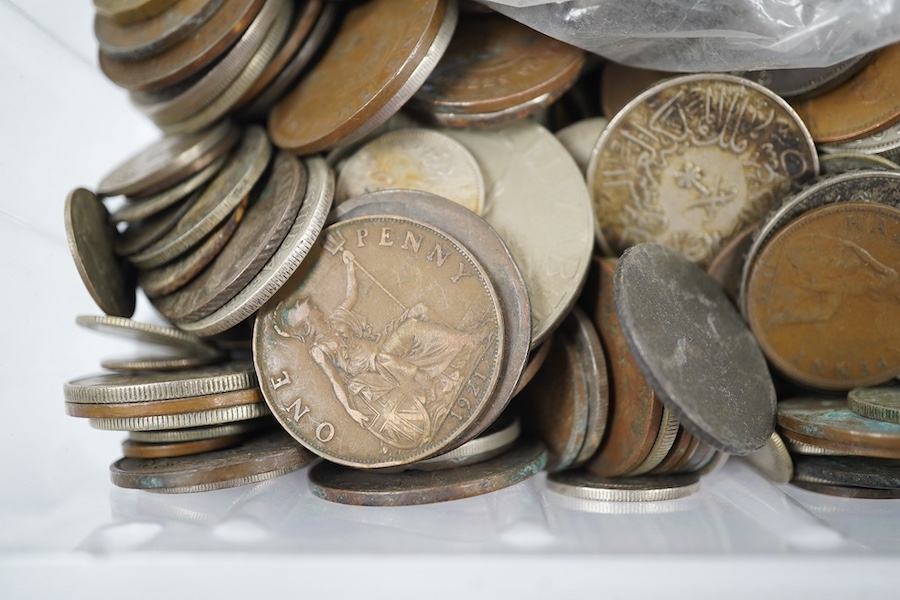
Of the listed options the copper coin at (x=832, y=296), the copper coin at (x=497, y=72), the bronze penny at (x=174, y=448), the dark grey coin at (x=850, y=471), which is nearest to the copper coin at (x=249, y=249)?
the bronze penny at (x=174, y=448)

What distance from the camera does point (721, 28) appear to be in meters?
1.71

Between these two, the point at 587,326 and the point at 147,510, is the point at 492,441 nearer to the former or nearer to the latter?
the point at 587,326

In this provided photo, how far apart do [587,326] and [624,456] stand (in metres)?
0.31

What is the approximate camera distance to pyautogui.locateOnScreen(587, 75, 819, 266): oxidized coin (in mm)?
1867

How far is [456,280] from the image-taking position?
65.4 inches

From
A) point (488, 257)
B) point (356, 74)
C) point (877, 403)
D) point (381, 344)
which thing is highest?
point (356, 74)

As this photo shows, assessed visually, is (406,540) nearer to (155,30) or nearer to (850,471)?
(850,471)

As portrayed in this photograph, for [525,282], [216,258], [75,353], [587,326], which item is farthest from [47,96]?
[587,326]

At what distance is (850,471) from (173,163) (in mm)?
1765

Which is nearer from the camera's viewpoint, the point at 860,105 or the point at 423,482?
the point at 423,482

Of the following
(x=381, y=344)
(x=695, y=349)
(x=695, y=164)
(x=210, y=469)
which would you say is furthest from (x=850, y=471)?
(x=210, y=469)

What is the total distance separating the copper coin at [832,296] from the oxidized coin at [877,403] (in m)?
0.09

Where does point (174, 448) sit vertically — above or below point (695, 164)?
below

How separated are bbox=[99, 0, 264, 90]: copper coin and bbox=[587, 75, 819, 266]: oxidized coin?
955 millimetres
